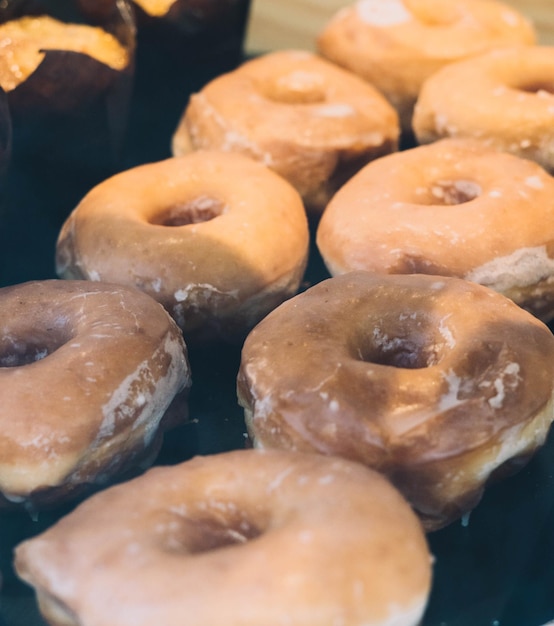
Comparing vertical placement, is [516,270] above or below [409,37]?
below

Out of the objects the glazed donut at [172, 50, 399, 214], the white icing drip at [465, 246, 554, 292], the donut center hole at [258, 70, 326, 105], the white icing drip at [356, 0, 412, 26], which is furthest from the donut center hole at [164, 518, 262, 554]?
the white icing drip at [356, 0, 412, 26]

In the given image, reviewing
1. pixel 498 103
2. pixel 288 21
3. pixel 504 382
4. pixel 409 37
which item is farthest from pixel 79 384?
pixel 288 21

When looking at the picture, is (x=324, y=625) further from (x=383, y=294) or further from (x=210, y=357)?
(x=210, y=357)

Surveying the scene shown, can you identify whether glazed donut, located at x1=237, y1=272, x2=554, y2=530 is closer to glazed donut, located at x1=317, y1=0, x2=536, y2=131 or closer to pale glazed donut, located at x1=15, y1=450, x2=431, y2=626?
pale glazed donut, located at x1=15, y1=450, x2=431, y2=626

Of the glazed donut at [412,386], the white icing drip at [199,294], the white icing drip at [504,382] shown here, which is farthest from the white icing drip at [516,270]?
the white icing drip at [199,294]

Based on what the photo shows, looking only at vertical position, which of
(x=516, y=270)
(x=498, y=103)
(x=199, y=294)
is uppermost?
(x=498, y=103)

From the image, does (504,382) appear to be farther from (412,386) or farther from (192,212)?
(192,212)

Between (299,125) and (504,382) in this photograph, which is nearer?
(504,382)

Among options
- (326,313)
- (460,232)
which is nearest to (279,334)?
(326,313)
